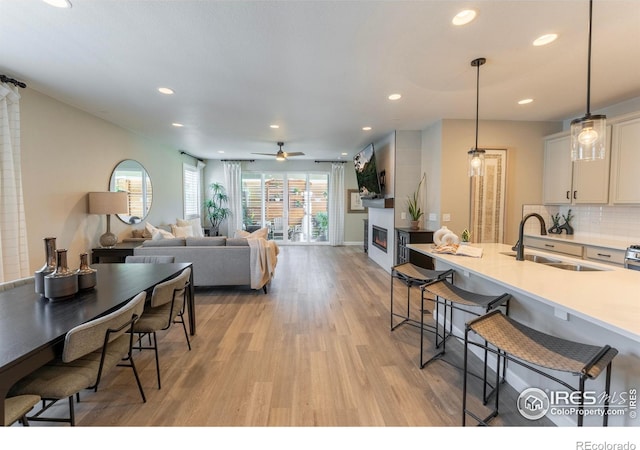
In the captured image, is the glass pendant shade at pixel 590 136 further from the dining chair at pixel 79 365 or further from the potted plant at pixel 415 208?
the potted plant at pixel 415 208

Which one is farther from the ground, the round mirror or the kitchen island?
the round mirror

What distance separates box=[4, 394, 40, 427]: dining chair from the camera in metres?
1.20

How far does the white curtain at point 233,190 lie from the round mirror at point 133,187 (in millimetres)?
2814

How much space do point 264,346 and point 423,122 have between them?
156 inches

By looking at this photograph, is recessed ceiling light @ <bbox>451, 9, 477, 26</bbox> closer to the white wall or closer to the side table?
the white wall

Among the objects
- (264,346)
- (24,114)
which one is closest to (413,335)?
(264,346)

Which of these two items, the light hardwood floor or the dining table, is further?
the light hardwood floor

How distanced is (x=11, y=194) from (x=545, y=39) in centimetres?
499

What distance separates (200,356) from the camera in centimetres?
252

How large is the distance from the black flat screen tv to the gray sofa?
287 cm

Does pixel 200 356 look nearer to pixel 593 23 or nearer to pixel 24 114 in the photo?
pixel 24 114

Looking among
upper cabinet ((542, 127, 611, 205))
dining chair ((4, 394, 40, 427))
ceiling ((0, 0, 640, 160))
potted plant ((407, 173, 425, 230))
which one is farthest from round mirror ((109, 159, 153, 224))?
upper cabinet ((542, 127, 611, 205))

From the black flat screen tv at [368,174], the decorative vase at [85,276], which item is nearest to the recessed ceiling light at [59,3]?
the decorative vase at [85,276]

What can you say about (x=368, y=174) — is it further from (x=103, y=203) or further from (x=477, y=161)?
(x=103, y=203)
